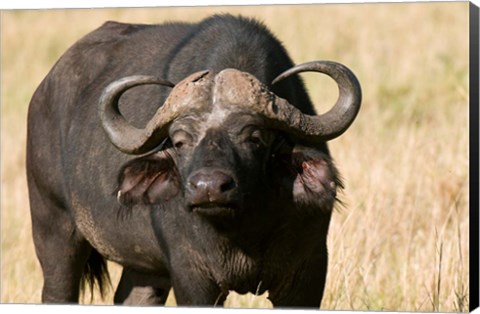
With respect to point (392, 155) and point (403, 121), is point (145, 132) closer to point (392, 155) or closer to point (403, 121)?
point (392, 155)

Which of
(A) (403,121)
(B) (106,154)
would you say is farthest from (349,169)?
(B) (106,154)

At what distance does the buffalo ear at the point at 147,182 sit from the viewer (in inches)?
252

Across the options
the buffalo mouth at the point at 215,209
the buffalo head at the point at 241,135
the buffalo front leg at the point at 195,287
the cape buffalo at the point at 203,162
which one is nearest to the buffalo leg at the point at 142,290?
the cape buffalo at the point at 203,162

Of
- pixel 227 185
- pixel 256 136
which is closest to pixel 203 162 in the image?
pixel 227 185

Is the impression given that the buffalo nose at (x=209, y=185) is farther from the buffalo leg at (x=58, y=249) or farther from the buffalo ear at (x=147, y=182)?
the buffalo leg at (x=58, y=249)

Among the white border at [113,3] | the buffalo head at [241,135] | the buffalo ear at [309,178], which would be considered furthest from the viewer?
the white border at [113,3]

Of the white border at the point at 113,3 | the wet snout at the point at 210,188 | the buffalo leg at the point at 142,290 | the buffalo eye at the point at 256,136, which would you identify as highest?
the white border at the point at 113,3

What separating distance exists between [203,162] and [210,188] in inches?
7.7

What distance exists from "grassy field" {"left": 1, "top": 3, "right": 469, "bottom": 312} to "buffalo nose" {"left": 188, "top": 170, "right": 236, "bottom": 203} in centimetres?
92

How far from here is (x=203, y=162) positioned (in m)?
5.91

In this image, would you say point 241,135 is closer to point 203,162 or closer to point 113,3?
point 203,162

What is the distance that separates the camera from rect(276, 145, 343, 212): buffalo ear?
6207 mm

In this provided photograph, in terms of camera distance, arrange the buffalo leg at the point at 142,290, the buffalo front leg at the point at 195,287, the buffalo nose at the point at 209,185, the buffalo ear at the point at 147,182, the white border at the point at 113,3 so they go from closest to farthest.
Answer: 1. the buffalo nose at the point at 209,185
2. the buffalo ear at the point at 147,182
3. the buffalo front leg at the point at 195,287
4. the white border at the point at 113,3
5. the buffalo leg at the point at 142,290

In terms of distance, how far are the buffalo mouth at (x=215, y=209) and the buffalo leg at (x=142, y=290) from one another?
1.70 meters
